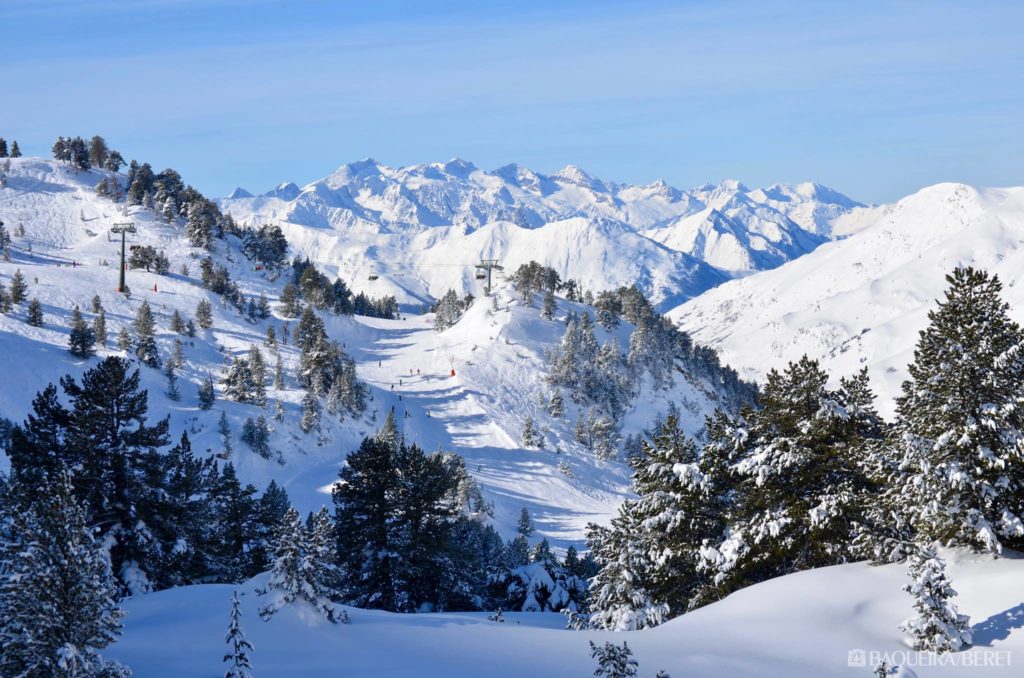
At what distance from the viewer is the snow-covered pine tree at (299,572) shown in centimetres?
1941

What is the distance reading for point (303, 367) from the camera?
92.9 meters

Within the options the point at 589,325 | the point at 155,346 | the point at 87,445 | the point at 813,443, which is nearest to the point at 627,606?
the point at 813,443

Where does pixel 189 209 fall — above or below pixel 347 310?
above

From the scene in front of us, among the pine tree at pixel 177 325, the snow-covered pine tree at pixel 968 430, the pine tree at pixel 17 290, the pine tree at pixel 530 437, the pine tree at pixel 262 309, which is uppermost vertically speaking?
the pine tree at pixel 262 309

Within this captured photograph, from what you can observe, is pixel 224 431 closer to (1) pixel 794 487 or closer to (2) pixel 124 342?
(2) pixel 124 342

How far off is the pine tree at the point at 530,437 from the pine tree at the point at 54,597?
275ft

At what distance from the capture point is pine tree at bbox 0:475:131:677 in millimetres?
12680

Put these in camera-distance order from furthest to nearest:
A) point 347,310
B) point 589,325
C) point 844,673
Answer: point 347,310
point 589,325
point 844,673

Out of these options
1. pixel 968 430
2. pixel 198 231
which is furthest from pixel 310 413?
pixel 198 231

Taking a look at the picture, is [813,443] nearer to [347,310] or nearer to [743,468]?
[743,468]

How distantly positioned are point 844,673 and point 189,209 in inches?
5745

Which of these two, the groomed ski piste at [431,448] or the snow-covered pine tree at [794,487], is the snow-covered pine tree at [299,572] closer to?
the groomed ski piste at [431,448]

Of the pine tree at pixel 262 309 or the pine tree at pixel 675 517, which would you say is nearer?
the pine tree at pixel 675 517

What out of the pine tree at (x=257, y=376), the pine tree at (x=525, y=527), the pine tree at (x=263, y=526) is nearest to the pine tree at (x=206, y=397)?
the pine tree at (x=257, y=376)
